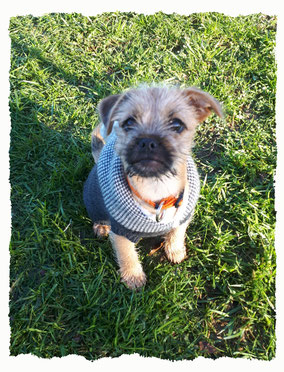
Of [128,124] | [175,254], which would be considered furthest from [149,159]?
[175,254]

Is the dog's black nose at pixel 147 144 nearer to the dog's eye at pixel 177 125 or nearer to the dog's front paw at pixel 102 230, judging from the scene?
the dog's eye at pixel 177 125

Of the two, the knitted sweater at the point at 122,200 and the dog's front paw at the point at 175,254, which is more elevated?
the knitted sweater at the point at 122,200

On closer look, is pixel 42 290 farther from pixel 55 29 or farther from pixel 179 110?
pixel 55 29

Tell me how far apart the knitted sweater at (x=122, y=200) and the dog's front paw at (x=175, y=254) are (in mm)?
564

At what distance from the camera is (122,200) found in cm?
277

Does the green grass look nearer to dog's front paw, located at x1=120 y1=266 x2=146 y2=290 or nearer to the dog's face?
dog's front paw, located at x1=120 y1=266 x2=146 y2=290

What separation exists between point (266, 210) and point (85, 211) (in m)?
2.13

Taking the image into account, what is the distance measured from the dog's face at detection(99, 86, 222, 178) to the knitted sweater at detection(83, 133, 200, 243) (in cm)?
18

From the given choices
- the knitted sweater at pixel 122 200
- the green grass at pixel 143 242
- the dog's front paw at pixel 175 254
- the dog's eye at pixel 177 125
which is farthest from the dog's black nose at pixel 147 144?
the green grass at pixel 143 242

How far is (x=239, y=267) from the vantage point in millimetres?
3469

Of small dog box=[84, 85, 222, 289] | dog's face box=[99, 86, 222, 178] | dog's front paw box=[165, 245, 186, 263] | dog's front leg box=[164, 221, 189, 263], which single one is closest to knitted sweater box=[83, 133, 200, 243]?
small dog box=[84, 85, 222, 289]

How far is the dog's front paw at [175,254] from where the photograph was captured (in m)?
3.54

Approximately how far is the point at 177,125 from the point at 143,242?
1585 millimetres

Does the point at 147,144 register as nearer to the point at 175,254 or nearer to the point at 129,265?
the point at 129,265
